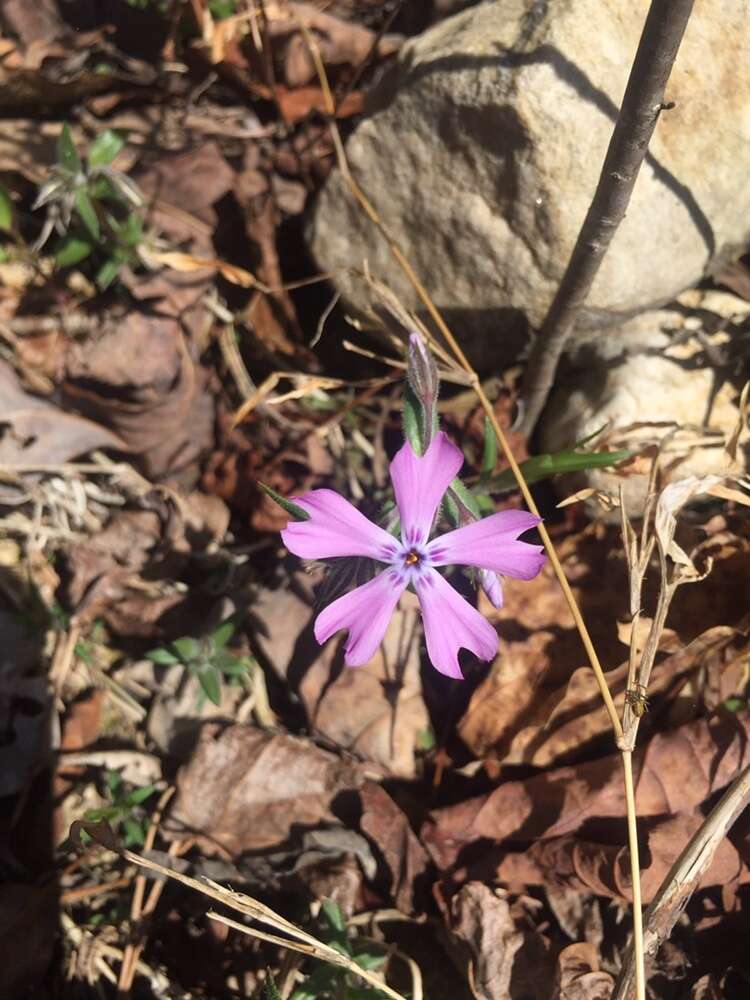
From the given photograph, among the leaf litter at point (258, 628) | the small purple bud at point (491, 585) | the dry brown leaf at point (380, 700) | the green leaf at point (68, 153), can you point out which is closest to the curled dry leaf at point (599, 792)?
the leaf litter at point (258, 628)

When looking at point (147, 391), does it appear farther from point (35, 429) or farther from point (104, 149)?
point (104, 149)

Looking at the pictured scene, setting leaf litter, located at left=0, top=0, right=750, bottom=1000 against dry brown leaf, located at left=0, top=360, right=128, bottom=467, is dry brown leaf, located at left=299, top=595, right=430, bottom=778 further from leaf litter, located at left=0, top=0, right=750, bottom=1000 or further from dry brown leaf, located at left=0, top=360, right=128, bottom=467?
dry brown leaf, located at left=0, top=360, right=128, bottom=467

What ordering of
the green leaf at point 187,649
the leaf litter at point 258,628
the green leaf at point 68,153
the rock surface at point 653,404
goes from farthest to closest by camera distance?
1. the green leaf at point 68,153
2. the green leaf at point 187,649
3. the rock surface at point 653,404
4. the leaf litter at point 258,628

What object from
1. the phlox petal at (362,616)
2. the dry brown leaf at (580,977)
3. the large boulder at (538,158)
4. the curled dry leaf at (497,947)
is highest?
the large boulder at (538,158)

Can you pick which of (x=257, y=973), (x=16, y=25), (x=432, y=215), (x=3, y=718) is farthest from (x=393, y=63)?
(x=257, y=973)

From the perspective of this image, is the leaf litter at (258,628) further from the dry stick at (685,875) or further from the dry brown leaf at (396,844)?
the dry stick at (685,875)

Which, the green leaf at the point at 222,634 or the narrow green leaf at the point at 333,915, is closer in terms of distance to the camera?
the narrow green leaf at the point at 333,915

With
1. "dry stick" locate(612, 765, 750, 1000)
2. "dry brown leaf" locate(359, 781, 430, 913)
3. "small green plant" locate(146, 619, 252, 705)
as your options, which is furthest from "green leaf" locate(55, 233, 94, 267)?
"dry stick" locate(612, 765, 750, 1000)
